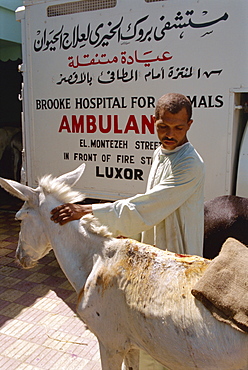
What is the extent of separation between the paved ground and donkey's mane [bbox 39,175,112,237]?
1.56m

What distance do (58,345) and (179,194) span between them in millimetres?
2089

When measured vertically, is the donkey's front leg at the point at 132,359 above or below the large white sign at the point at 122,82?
below

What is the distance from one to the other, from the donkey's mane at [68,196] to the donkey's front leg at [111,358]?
63cm

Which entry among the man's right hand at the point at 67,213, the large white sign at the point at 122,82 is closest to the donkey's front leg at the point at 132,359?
the man's right hand at the point at 67,213

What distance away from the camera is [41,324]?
3.65 meters

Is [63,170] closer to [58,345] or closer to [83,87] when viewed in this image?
[83,87]

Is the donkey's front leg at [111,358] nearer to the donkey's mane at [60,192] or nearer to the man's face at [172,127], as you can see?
the donkey's mane at [60,192]

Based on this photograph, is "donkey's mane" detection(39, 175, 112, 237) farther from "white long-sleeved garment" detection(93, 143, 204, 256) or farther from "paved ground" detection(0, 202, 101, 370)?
"paved ground" detection(0, 202, 101, 370)

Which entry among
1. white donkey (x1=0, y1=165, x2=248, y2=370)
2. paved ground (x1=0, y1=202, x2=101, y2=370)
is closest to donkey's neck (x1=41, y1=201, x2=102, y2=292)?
white donkey (x1=0, y1=165, x2=248, y2=370)

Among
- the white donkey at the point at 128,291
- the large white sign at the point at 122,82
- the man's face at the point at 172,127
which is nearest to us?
the white donkey at the point at 128,291

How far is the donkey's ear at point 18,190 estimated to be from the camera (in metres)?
2.09

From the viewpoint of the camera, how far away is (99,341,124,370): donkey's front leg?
77.6 inches

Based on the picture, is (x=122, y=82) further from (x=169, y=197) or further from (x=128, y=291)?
(x=128, y=291)

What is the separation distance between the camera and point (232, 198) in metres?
3.98
